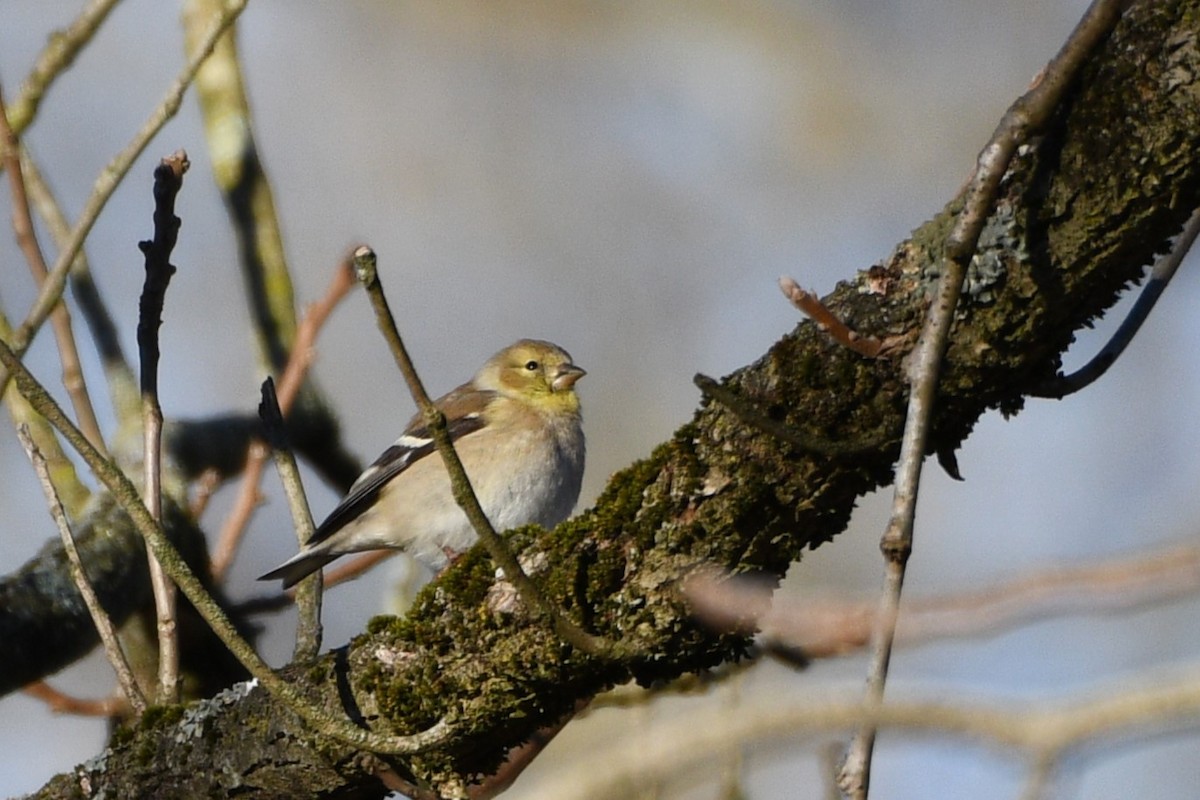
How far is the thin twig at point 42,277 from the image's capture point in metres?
3.95

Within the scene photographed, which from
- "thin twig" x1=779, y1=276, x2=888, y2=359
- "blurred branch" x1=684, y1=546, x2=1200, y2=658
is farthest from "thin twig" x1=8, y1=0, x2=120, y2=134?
"blurred branch" x1=684, y1=546, x2=1200, y2=658

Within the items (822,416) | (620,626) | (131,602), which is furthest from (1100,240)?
(131,602)

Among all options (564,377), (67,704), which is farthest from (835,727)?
(564,377)

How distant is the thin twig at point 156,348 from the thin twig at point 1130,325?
1.97 meters

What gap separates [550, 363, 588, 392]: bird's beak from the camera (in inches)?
255

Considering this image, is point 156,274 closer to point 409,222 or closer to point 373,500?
point 373,500

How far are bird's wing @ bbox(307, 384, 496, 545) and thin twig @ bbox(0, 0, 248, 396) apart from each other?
170cm

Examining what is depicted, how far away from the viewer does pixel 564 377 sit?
6.52 metres

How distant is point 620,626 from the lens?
2881 mm

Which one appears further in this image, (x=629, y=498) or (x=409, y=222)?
(x=409, y=222)

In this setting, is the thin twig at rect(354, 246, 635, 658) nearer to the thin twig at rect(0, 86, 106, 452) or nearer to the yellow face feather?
the thin twig at rect(0, 86, 106, 452)

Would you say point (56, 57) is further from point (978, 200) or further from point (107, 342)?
point (978, 200)

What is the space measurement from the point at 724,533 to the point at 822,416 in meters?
0.31

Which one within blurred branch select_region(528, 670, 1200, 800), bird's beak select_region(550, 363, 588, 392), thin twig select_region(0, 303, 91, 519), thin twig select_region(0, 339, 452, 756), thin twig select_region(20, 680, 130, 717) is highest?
bird's beak select_region(550, 363, 588, 392)
